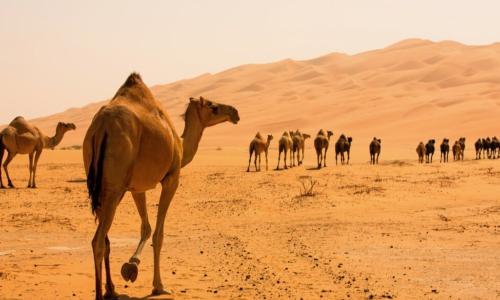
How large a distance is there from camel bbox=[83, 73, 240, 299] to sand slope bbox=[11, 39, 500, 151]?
A: 5021 cm

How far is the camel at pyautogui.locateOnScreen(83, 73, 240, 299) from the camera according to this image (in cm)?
693

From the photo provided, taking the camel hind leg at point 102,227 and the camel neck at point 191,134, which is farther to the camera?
the camel neck at point 191,134

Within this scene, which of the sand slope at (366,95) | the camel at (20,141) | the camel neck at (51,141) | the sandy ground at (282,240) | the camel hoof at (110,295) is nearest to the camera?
the camel hoof at (110,295)

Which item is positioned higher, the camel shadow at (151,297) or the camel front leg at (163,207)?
the camel front leg at (163,207)

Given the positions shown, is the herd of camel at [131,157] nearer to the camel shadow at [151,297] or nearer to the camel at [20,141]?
the camel shadow at [151,297]

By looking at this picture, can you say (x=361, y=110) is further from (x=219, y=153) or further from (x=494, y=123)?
(x=219, y=153)

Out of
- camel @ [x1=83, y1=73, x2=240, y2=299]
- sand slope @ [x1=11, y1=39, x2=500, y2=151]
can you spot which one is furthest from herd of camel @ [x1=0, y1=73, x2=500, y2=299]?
sand slope @ [x1=11, y1=39, x2=500, y2=151]

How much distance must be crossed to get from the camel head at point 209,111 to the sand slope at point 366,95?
48199 millimetres

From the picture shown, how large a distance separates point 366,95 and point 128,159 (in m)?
88.7

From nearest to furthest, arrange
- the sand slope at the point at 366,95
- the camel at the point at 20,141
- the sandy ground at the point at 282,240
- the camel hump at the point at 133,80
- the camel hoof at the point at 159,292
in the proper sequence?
the camel hoof at the point at 159,292, the camel hump at the point at 133,80, the sandy ground at the point at 282,240, the camel at the point at 20,141, the sand slope at the point at 366,95

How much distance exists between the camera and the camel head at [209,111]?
980 centimetres

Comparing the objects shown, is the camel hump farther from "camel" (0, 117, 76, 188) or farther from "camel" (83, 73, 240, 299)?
"camel" (0, 117, 76, 188)

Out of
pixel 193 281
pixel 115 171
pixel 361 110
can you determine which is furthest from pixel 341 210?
pixel 361 110

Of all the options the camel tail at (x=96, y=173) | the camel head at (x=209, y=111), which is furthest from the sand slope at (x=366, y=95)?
the camel tail at (x=96, y=173)
